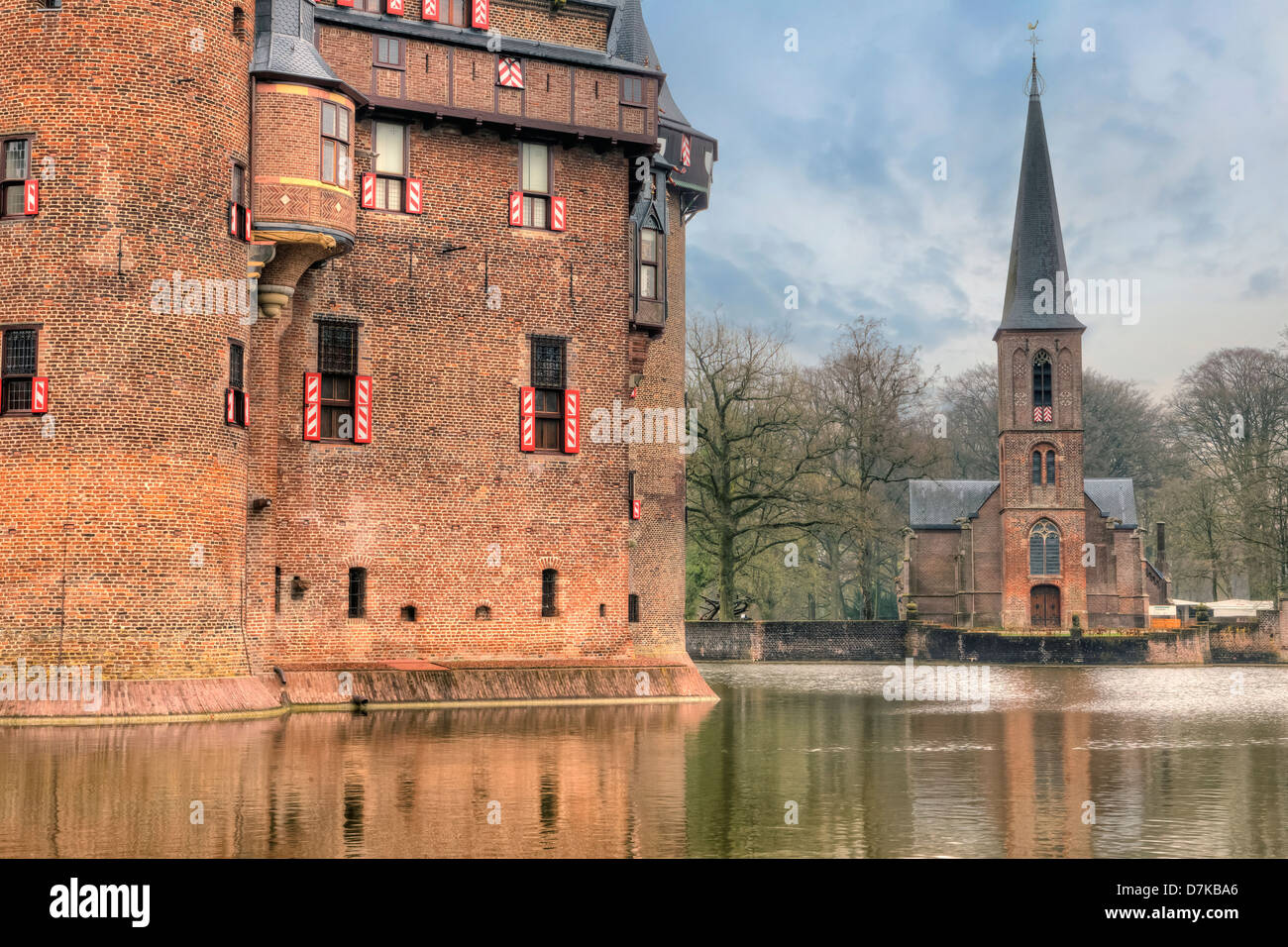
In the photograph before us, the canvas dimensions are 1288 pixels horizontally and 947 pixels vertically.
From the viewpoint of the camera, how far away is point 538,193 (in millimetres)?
27203

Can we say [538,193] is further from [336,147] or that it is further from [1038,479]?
[1038,479]

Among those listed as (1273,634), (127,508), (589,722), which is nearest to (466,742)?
(589,722)

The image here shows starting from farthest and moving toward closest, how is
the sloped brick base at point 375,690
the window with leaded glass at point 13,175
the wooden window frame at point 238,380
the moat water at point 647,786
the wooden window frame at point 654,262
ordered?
the wooden window frame at point 654,262 < the wooden window frame at point 238,380 < the window with leaded glass at point 13,175 < the sloped brick base at point 375,690 < the moat water at point 647,786

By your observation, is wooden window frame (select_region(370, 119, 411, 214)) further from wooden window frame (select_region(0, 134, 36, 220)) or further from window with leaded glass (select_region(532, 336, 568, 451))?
wooden window frame (select_region(0, 134, 36, 220))

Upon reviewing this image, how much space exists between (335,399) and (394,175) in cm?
405

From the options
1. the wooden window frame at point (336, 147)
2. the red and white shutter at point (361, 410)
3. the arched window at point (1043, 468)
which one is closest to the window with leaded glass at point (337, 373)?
the red and white shutter at point (361, 410)

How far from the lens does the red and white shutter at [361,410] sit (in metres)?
25.6

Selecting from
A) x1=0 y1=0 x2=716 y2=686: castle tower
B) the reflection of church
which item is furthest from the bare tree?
x1=0 y1=0 x2=716 y2=686: castle tower

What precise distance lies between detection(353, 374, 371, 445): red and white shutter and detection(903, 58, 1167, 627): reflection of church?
4433 centimetres

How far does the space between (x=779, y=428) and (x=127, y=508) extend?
37124 millimetres

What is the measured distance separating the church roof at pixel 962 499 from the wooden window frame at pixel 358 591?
4612 cm

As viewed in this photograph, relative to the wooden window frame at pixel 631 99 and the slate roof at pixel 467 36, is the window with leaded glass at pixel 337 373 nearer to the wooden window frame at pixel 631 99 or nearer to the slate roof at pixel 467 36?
the slate roof at pixel 467 36
